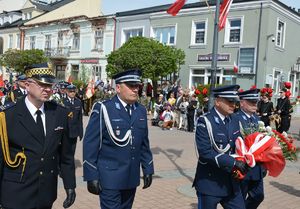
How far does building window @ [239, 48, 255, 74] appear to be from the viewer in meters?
24.3

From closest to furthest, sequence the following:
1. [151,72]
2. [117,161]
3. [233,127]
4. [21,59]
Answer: [117,161], [233,127], [151,72], [21,59]

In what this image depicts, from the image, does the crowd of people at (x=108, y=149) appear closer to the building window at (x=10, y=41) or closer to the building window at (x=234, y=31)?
the building window at (x=234, y=31)

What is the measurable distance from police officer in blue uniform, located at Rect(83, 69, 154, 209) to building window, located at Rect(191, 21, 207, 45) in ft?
76.1

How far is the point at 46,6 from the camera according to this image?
A: 48.9 metres

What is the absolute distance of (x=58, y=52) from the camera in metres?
38.9

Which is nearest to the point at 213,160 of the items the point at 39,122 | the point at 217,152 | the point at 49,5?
the point at 217,152

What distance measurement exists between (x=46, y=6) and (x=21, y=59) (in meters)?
13.4

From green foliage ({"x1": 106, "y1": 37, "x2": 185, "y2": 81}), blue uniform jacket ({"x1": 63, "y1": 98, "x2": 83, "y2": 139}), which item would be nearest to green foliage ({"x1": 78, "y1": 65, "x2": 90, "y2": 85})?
green foliage ({"x1": 106, "y1": 37, "x2": 185, "y2": 81})

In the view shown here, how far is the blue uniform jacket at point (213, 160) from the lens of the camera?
420 centimetres

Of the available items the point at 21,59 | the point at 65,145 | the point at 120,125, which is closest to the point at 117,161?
the point at 120,125

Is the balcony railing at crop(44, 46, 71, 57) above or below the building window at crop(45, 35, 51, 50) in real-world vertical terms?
below

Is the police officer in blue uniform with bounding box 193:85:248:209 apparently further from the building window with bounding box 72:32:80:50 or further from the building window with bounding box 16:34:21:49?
the building window with bounding box 16:34:21:49

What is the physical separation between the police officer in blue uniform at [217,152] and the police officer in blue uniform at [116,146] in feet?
2.31

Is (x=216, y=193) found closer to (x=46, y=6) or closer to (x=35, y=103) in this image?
(x=35, y=103)
